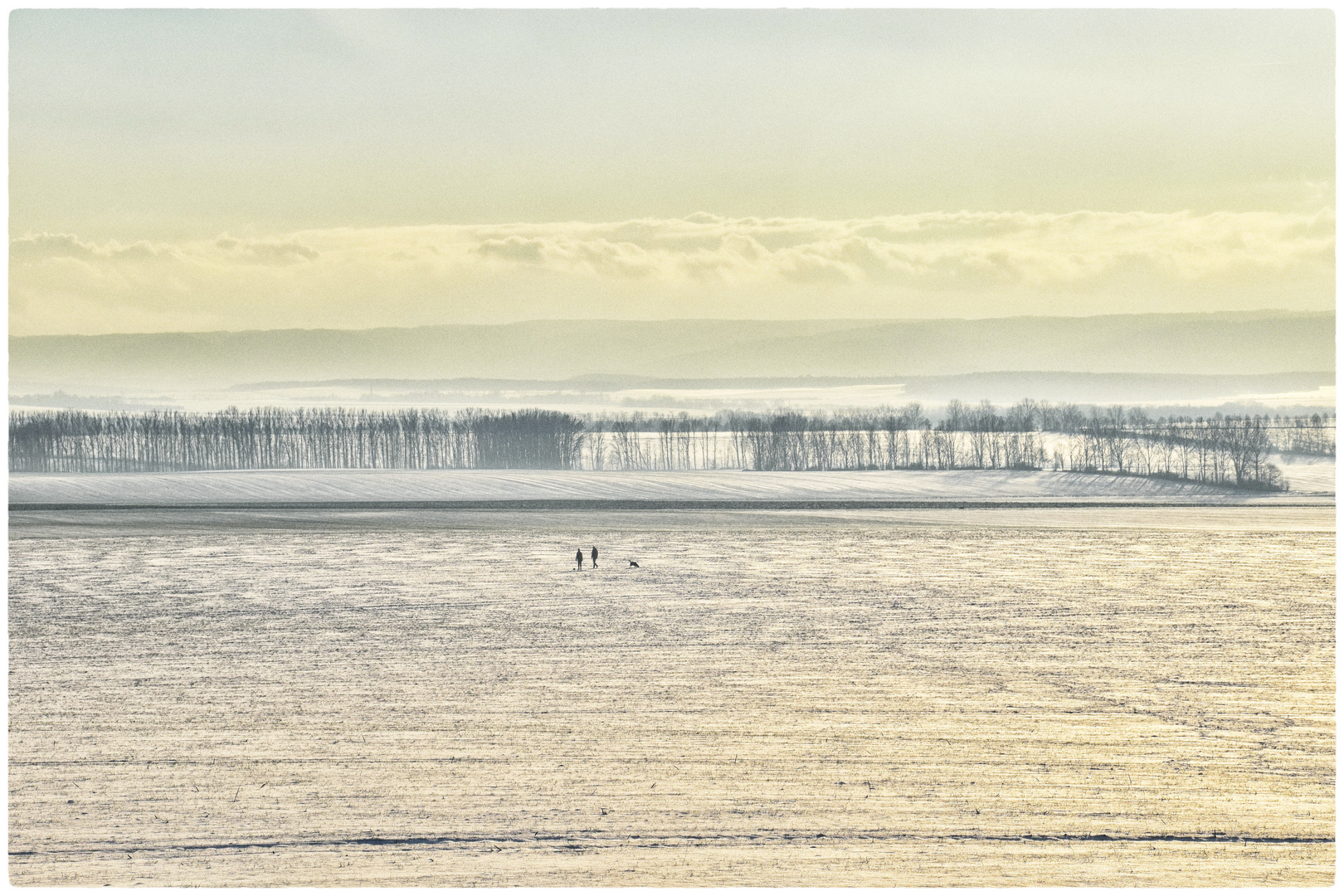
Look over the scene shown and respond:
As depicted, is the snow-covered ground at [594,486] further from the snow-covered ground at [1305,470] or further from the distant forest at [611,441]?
the distant forest at [611,441]

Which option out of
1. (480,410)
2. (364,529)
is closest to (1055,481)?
(364,529)

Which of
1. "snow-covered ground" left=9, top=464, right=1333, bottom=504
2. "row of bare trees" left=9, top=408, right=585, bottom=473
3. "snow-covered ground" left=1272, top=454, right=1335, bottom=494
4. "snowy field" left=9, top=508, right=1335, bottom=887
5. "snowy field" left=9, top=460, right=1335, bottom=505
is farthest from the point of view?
"row of bare trees" left=9, top=408, right=585, bottom=473

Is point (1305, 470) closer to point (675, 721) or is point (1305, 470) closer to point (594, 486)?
point (594, 486)

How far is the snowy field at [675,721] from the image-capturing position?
10.2 meters

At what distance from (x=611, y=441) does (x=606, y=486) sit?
16.4m

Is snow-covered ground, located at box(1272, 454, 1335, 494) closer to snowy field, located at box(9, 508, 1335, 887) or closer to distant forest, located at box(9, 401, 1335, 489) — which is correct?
distant forest, located at box(9, 401, 1335, 489)

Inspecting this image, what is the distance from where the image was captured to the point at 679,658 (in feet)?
51.4

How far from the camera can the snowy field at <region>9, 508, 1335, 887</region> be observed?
10.2 meters

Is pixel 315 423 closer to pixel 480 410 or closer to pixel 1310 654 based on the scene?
pixel 480 410

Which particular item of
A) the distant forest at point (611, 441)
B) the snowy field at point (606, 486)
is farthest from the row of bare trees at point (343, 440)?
the snowy field at point (606, 486)

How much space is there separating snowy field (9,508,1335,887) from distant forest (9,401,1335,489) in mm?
20106

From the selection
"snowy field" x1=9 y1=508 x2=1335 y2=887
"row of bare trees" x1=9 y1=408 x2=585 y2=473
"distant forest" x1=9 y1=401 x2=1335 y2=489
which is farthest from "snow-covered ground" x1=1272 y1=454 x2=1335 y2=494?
"row of bare trees" x1=9 y1=408 x2=585 y2=473

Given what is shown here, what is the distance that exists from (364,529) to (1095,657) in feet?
59.7

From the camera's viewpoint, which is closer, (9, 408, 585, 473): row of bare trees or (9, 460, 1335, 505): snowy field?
(9, 460, 1335, 505): snowy field
